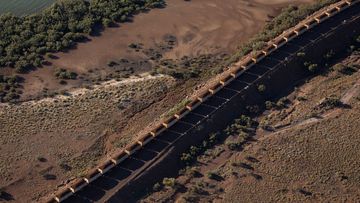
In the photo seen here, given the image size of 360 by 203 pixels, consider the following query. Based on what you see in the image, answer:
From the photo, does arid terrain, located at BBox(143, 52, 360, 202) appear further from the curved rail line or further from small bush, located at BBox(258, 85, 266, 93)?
the curved rail line

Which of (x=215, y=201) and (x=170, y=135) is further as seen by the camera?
(x=170, y=135)

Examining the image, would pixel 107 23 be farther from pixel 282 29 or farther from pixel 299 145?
Answer: pixel 299 145

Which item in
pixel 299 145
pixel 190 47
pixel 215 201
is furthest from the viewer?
pixel 190 47

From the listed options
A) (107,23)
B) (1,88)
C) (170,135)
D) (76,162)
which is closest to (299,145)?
(170,135)

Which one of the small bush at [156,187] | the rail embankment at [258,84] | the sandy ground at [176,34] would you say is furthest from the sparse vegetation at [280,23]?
the small bush at [156,187]

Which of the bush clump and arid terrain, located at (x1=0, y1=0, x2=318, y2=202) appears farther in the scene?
the bush clump

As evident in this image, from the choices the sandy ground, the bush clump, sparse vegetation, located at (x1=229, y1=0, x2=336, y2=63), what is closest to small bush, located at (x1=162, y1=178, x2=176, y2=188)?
the sandy ground

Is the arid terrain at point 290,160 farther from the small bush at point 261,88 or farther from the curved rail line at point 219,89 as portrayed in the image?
the curved rail line at point 219,89
